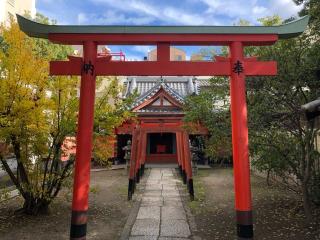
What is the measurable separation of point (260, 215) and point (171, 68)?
205 inches

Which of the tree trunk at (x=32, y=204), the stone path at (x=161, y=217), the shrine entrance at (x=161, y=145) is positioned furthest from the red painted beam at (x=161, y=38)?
the shrine entrance at (x=161, y=145)

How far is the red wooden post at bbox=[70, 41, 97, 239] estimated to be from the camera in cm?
579

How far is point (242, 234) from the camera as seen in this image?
5.71m

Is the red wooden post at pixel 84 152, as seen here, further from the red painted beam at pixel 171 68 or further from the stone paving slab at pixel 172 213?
the stone paving slab at pixel 172 213

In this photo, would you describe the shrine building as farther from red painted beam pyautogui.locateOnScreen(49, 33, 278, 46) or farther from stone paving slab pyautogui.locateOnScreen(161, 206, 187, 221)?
red painted beam pyautogui.locateOnScreen(49, 33, 278, 46)

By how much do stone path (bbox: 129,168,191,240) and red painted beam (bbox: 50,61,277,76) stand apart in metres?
3.54

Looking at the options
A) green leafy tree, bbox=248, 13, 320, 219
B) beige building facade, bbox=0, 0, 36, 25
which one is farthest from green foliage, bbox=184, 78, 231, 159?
beige building facade, bbox=0, 0, 36, 25

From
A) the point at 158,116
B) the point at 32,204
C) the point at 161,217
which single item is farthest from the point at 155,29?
the point at 158,116

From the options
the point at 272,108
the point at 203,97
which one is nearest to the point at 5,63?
the point at 203,97

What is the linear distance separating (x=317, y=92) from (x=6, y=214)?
845 cm

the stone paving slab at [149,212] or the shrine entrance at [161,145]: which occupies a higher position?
the shrine entrance at [161,145]

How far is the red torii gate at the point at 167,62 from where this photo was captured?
5938 mm

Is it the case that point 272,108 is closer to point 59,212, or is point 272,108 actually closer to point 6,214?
point 59,212

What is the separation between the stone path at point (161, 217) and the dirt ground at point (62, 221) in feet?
1.65
